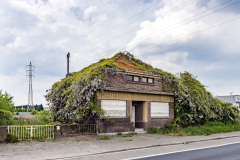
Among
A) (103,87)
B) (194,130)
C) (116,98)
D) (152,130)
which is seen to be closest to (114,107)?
(116,98)

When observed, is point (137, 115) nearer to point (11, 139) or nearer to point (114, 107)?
point (114, 107)

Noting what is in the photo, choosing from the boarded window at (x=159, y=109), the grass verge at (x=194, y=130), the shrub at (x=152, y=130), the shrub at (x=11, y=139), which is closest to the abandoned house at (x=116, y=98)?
the boarded window at (x=159, y=109)

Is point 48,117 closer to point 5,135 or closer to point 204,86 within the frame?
point 5,135

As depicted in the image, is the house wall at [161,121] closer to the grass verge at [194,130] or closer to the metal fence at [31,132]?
the grass verge at [194,130]

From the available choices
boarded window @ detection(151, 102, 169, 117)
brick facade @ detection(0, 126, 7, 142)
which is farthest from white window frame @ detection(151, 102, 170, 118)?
brick facade @ detection(0, 126, 7, 142)

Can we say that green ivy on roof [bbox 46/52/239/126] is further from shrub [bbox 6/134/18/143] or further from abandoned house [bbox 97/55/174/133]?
shrub [bbox 6/134/18/143]

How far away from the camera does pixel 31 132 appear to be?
14.9 m

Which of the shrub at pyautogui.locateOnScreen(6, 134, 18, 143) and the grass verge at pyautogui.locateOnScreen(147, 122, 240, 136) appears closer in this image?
the shrub at pyautogui.locateOnScreen(6, 134, 18, 143)

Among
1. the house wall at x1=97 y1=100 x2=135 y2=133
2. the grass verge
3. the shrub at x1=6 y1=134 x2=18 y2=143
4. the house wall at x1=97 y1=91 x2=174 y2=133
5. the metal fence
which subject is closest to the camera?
the shrub at x1=6 y1=134 x2=18 y2=143

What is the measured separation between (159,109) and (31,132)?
34.5 feet

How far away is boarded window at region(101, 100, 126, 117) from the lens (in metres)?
17.9

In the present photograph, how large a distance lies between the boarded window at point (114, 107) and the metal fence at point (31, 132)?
4.08 m

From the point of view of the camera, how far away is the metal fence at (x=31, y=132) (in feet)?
47.1

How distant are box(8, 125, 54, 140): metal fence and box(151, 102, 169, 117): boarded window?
870 centimetres
